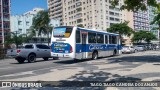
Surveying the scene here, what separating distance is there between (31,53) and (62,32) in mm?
4383

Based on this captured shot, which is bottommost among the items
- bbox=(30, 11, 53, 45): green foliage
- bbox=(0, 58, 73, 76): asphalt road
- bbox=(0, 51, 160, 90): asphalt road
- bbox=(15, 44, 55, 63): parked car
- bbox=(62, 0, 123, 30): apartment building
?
bbox=(0, 58, 73, 76): asphalt road

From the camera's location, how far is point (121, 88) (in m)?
8.71

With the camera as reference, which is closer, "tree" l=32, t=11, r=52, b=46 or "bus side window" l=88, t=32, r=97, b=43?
"bus side window" l=88, t=32, r=97, b=43

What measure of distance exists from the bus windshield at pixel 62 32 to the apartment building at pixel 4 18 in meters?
60.3

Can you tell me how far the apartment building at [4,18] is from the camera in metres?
77.6

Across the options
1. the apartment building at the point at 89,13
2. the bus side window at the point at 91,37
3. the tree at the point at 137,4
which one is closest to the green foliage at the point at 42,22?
the apartment building at the point at 89,13

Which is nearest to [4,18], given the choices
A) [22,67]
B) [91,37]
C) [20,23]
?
[20,23]

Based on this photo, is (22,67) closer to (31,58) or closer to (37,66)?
(37,66)

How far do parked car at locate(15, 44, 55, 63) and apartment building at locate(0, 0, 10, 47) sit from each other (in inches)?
2220

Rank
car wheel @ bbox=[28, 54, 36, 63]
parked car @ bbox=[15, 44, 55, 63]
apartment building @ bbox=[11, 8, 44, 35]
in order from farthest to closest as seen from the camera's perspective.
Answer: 1. apartment building @ bbox=[11, 8, 44, 35]
2. car wheel @ bbox=[28, 54, 36, 63]
3. parked car @ bbox=[15, 44, 55, 63]

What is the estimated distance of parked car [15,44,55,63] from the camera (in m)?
22.5

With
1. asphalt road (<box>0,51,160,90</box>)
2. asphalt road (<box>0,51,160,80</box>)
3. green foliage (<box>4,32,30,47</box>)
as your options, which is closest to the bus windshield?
asphalt road (<box>0,51,160,80</box>)

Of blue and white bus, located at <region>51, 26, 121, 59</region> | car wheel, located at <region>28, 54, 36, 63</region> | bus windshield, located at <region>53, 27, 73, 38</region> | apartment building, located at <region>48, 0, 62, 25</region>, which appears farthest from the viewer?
apartment building, located at <region>48, 0, 62, 25</region>

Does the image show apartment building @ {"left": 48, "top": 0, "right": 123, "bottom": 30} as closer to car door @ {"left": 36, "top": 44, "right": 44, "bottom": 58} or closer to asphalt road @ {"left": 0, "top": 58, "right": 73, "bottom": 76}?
car door @ {"left": 36, "top": 44, "right": 44, "bottom": 58}
